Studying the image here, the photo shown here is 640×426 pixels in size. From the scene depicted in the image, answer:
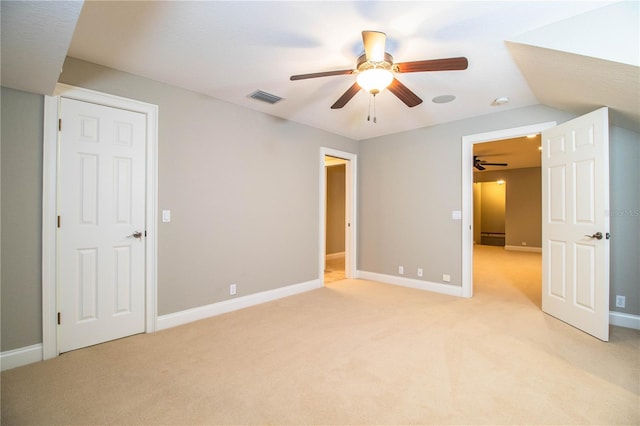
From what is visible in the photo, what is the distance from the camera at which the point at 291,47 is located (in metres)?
2.28

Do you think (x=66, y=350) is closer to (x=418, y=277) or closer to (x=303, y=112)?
(x=303, y=112)

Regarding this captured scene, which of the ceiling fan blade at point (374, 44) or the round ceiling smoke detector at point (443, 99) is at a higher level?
the round ceiling smoke detector at point (443, 99)

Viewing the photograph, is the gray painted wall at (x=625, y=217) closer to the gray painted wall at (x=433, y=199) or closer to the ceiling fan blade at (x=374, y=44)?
the gray painted wall at (x=433, y=199)

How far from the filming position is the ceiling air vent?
3.18m

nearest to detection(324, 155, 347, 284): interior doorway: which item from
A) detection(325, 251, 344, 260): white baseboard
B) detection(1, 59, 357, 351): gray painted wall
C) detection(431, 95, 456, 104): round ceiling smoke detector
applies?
detection(325, 251, 344, 260): white baseboard

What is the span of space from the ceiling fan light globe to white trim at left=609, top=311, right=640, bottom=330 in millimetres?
3507

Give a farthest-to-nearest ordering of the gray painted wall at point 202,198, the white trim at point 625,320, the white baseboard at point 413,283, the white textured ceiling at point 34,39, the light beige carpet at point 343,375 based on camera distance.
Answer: the white baseboard at point 413,283, the white trim at point 625,320, the gray painted wall at point 202,198, the light beige carpet at point 343,375, the white textured ceiling at point 34,39

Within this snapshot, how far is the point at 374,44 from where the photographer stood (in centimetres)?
190

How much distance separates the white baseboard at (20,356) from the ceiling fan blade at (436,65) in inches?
143

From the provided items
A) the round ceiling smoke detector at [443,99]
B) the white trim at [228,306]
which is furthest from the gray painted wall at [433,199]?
the white trim at [228,306]

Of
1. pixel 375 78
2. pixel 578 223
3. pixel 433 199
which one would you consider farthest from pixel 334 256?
pixel 375 78

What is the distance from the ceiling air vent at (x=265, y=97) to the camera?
3.18 metres

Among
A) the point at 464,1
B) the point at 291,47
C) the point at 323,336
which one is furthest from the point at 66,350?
the point at 464,1

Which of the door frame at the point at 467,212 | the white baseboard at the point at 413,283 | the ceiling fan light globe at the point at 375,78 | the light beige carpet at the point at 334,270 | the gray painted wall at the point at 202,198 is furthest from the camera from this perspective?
the light beige carpet at the point at 334,270
